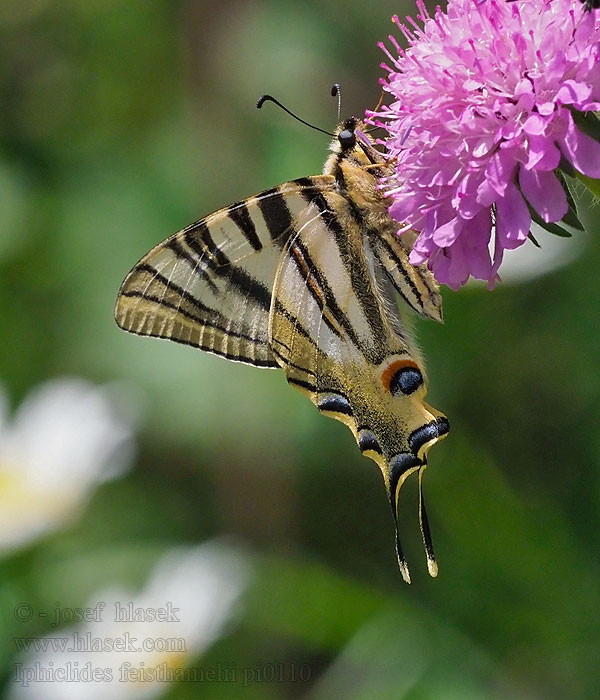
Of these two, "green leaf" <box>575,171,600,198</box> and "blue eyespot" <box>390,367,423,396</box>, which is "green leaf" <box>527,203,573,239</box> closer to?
"green leaf" <box>575,171,600,198</box>

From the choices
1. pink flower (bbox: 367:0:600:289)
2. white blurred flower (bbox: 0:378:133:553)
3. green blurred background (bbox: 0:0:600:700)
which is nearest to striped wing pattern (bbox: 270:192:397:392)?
pink flower (bbox: 367:0:600:289)

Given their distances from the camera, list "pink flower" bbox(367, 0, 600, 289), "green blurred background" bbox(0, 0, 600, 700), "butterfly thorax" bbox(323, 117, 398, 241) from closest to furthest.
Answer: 1. "pink flower" bbox(367, 0, 600, 289)
2. "butterfly thorax" bbox(323, 117, 398, 241)
3. "green blurred background" bbox(0, 0, 600, 700)

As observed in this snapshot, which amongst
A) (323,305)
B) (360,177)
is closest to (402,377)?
(323,305)

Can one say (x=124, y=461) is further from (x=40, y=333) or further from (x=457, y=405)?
(x=457, y=405)

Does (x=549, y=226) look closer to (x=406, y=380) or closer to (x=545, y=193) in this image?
(x=545, y=193)

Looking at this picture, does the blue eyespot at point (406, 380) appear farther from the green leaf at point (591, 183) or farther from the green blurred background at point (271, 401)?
the green blurred background at point (271, 401)

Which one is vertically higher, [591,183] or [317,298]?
[591,183]

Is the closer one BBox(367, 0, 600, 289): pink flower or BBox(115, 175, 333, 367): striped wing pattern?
BBox(367, 0, 600, 289): pink flower

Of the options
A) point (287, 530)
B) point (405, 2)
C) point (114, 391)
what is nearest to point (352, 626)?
point (287, 530)
